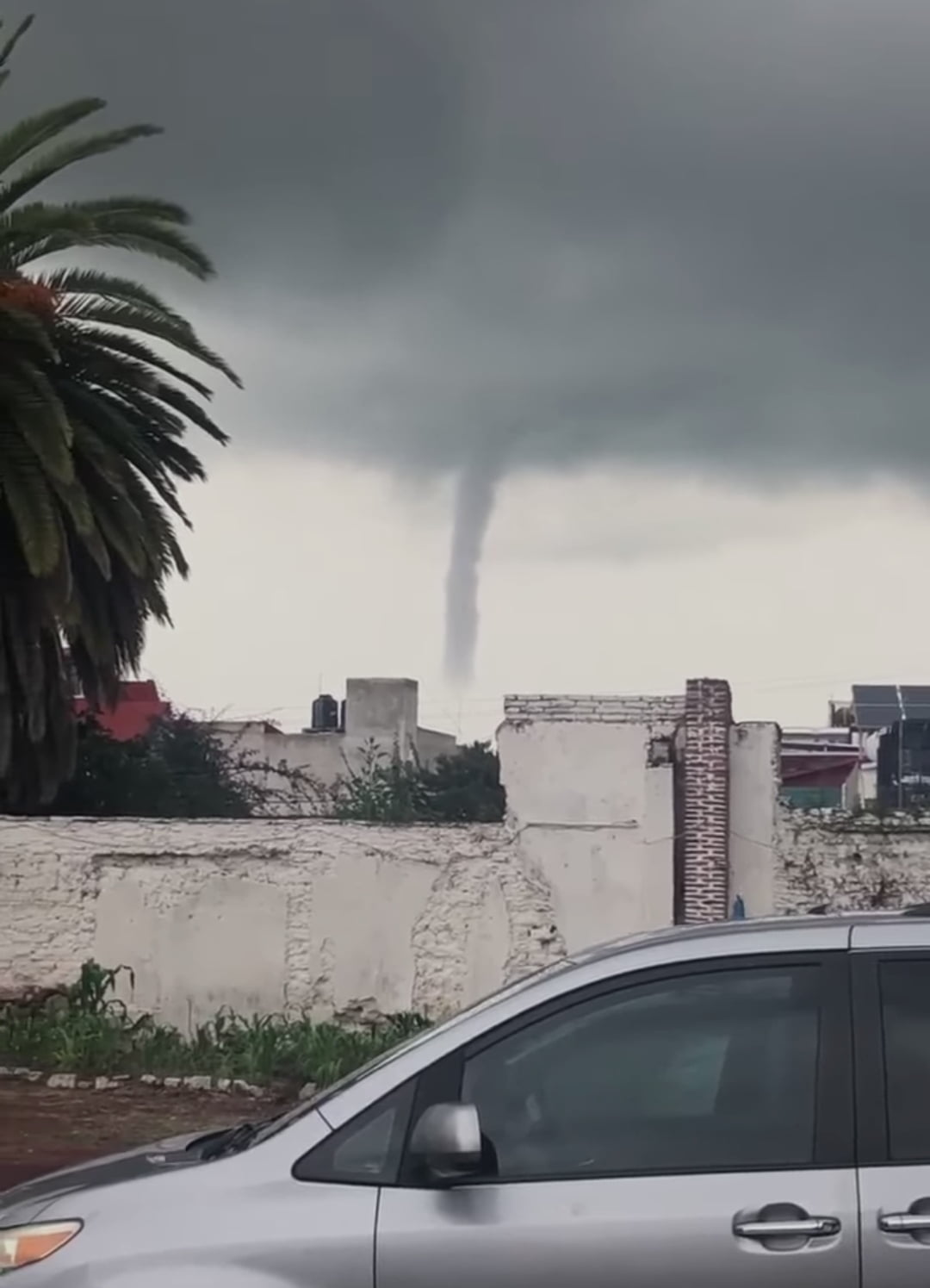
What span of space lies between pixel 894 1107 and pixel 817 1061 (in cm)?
21

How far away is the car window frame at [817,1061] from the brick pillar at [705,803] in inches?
466

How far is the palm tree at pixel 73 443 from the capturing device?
653 inches

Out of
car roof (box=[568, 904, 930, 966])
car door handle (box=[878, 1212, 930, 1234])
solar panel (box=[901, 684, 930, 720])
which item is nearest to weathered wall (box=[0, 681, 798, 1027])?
car roof (box=[568, 904, 930, 966])

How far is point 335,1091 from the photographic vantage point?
4.65m

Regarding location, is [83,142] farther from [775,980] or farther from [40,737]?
[775,980]

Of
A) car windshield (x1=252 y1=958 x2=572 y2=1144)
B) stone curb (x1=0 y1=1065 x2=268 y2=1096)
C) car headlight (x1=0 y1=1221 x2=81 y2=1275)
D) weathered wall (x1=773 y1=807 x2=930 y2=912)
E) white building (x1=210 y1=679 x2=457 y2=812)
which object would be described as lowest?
stone curb (x1=0 y1=1065 x2=268 y2=1096)

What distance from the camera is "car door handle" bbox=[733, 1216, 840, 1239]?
4.11 metres

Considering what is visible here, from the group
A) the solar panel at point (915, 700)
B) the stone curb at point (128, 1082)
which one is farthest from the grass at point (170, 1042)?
the solar panel at point (915, 700)

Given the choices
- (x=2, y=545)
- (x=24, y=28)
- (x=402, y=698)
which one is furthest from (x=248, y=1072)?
(x=402, y=698)

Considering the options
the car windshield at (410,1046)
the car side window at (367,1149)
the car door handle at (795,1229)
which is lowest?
the car door handle at (795,1229)

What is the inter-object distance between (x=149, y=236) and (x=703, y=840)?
8166mm

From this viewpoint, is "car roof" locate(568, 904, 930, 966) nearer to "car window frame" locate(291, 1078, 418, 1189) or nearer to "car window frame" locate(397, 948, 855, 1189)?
"car window frame" locate(397, 948, 855, 1189)

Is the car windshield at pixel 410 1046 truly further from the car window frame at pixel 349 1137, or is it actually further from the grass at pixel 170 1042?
the grass at pixel 170 1042

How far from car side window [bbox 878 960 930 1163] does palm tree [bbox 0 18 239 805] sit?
12824 mm
